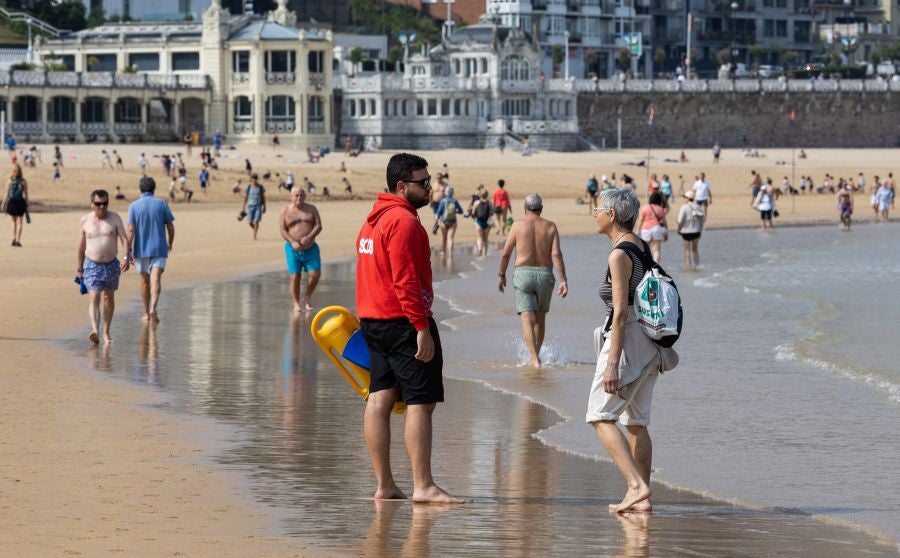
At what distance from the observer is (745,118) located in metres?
103

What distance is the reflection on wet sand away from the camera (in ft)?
25.9

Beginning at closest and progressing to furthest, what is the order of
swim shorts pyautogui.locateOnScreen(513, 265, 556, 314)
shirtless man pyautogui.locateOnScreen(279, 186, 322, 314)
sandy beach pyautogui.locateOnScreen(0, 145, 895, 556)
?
1. sandy beach pyautogui.locateOnScreen(0, 145, 895, 556)
2. swim shorts pyautogui.locateOnScreen(513, 265, 556, 314)
3. shirtless man pyautogui.locateOnScreen(279, 186, 322, 314)

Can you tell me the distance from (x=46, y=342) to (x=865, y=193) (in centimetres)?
5796

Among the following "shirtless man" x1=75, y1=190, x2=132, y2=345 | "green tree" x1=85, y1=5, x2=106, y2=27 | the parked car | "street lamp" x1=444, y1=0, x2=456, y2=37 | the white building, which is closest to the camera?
"shirtless man" x1=75, y1=190, x2=132, y2=345

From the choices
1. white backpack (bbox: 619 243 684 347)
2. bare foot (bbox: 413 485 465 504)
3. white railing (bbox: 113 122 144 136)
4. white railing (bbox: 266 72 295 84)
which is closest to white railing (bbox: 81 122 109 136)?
white railing (bbox: 113 122 144 136)

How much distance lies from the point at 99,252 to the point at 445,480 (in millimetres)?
6517

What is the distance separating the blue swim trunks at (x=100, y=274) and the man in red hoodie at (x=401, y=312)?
7365 mm

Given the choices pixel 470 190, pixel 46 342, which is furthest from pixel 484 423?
pixel 470 190

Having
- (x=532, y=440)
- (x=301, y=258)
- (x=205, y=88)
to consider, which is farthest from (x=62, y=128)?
(x=532, y=440)

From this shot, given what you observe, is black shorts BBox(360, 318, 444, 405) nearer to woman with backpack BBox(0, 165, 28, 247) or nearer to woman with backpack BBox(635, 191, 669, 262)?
woman with backpack BBox(635, 191, 669, 262)

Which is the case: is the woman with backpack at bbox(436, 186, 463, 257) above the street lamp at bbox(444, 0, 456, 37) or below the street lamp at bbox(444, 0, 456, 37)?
below

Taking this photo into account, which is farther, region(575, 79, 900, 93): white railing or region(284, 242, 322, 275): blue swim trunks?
region(575, 79, 900, 93): white railing

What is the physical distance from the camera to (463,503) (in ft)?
28.4

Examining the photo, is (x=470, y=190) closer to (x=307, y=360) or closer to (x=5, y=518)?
(x=307, y=360)
